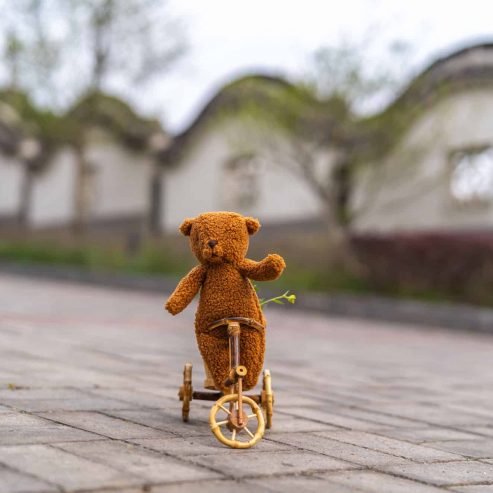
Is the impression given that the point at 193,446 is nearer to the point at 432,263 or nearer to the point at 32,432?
the point at 32,432

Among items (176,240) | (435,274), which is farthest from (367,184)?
(176,240)

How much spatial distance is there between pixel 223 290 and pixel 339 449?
80 cm

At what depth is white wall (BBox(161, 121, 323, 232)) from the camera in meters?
19.0

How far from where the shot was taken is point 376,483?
3.37m

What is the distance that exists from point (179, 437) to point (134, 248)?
64.0 feet

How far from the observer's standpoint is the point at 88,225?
84.3 ft

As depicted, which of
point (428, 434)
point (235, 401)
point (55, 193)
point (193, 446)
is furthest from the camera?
point (55, 193)

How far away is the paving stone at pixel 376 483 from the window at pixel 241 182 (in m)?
16.7

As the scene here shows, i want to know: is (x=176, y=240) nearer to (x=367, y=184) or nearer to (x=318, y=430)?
(x=367, y=184)

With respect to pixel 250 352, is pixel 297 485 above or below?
below

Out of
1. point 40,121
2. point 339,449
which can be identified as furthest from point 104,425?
point 40,121

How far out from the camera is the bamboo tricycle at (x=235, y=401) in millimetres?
3705

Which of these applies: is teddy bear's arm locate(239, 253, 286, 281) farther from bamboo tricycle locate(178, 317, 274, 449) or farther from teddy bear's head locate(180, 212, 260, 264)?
bamboo tricycle locate(178, 317, 274, 449)

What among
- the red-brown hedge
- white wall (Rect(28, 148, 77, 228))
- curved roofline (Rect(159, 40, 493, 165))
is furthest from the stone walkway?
white wall (Rect(28, 148, 77, 228))
